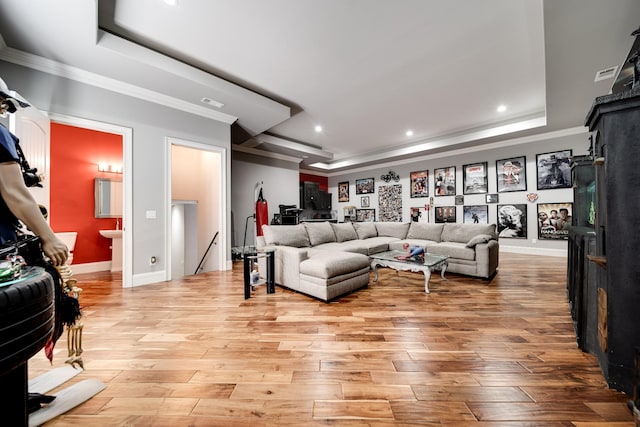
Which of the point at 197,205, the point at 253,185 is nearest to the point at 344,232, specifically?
the point at 197,205

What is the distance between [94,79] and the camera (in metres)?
3.13

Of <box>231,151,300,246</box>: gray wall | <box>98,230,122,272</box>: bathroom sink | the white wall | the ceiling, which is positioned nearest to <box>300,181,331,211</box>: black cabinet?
<box>231,151,300,246</box>: gray wall

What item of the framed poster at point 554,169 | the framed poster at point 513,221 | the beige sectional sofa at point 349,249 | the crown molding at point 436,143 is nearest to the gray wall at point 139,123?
the beige sectional sofa at point 349,249

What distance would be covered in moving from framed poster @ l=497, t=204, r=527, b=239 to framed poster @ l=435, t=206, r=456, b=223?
3.47 ft

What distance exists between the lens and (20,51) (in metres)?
2.69

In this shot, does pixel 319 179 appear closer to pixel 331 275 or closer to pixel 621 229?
pixel 331 275

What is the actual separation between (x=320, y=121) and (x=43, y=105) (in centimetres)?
420

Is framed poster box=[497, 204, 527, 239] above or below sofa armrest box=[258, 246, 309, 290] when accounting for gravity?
above

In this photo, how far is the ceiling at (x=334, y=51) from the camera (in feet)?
7.56

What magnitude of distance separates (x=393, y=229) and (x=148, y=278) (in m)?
4.62

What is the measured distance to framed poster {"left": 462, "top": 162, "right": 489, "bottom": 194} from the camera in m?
6.36

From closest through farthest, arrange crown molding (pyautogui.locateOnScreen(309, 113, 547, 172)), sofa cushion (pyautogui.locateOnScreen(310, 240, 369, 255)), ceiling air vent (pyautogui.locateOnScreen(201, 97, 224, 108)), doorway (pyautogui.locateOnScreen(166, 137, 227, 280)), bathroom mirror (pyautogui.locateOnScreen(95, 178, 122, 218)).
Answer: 1. ceiling air vent (pyautogui.locateOnScreen(201, 97, 224, 108))
2. sofa cushion (pyautogui.locateOnScreen(310, 240, 369, 255))
3. doorway (pyautogui.locateOnScreen(166, 137, 227, 280))
4. bathroom mirror (pyautogui.locateOnScreen(95, 178, 122, 218))
5. crown molding (pyautogui.locateOnScreen(309, 113, 547, 172))

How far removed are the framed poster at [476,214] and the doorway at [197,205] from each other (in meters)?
6.19

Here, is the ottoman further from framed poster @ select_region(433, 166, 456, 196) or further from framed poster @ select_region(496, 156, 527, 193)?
framed poster @ select_region(496, 156, 527, 193)
